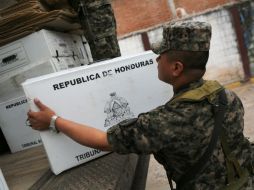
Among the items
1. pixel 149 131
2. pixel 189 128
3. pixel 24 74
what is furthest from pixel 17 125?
pixel 189 128

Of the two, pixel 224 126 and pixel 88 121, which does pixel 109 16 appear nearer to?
pixel 88 121

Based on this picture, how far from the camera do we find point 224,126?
1.79 metres

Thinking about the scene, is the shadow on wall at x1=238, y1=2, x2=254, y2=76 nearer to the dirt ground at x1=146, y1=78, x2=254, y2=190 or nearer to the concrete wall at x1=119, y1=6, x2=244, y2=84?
the concrete wall at x1=119, y1=6, x2=244, y2=84

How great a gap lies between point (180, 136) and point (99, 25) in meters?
1.52

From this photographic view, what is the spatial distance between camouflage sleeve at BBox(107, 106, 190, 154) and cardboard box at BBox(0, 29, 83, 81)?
1118 millimetres

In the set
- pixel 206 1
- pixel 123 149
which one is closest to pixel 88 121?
pixel 123 149

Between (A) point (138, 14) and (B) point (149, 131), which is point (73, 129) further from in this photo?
(A) point (138, 14)

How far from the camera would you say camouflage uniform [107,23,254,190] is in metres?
1.68

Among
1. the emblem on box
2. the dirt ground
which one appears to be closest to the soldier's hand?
the emblem on box

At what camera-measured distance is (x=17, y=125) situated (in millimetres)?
2838

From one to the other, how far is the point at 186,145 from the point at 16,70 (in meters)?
1.49

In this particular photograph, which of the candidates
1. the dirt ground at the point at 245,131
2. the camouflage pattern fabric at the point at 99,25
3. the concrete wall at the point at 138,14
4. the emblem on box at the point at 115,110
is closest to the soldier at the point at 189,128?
the emblem on box at the point at 115,110

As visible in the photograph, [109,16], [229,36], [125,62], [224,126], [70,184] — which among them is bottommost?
[229,36]

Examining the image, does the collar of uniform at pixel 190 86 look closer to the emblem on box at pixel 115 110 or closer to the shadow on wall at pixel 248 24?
the emblem on box at pixel 115 110
